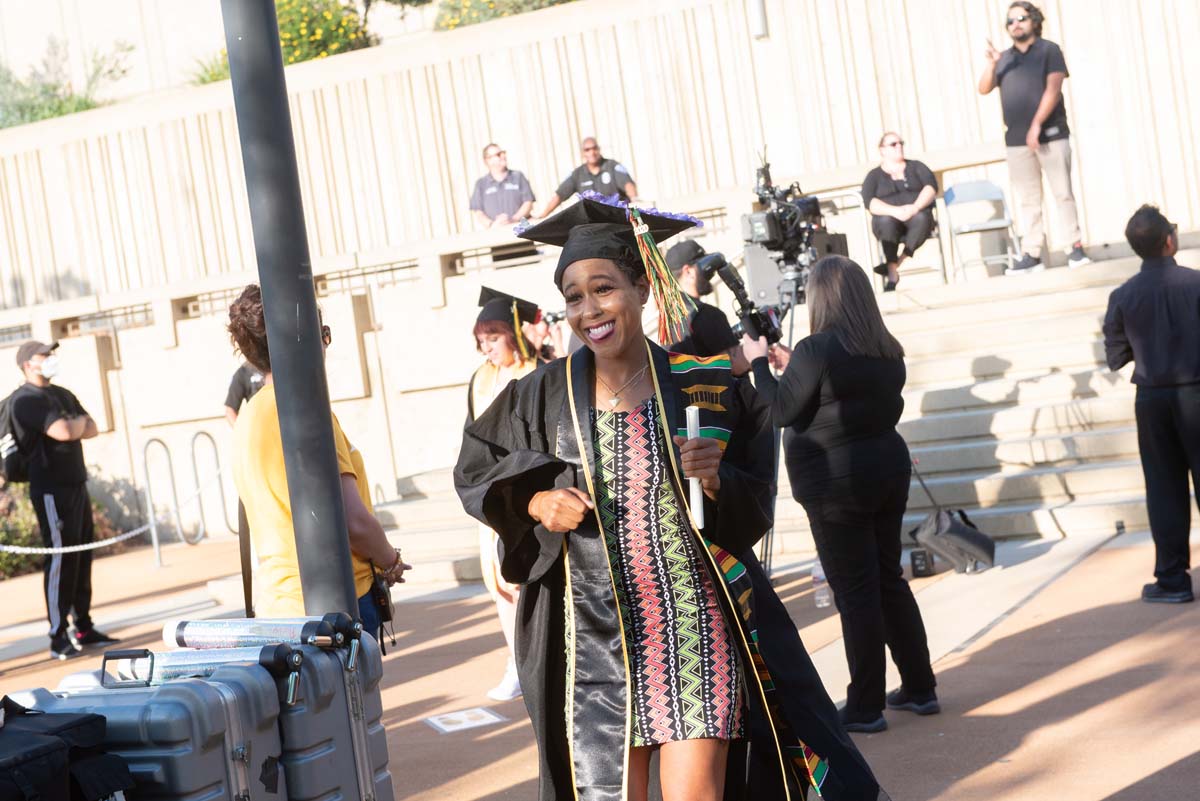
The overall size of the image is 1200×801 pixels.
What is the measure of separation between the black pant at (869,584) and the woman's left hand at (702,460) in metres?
2.38

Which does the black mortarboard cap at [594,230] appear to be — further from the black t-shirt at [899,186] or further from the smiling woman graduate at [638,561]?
the black t-shirt at [899,186]

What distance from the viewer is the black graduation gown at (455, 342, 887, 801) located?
3.49m

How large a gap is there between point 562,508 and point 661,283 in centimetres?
65

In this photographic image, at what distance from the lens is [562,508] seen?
3357 mm

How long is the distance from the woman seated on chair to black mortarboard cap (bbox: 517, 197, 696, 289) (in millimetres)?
9881

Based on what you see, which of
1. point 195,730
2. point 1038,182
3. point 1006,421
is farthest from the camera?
point 1038,182

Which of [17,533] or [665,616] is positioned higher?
[665,616]

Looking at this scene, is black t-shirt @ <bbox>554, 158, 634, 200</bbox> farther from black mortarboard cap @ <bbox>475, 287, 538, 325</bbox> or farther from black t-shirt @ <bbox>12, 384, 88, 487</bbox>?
black mortarboard cap @ <bbox>475, 287, 538, 325</bbox>

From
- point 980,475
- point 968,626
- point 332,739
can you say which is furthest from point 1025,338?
point 332,739

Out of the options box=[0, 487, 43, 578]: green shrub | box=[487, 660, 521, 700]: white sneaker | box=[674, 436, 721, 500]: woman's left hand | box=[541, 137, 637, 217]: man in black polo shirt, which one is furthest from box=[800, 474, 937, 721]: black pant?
box=[0, 487, 43, 578]: green shrub

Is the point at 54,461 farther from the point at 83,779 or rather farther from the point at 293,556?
the point at 83,779

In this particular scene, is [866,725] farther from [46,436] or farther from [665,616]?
[46,436]

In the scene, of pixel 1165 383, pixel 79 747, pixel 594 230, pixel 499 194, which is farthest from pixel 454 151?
pixel 79 747

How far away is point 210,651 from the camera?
122 inches
